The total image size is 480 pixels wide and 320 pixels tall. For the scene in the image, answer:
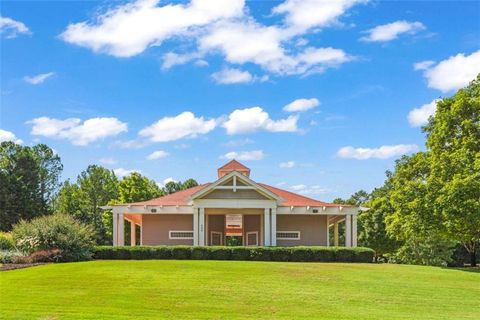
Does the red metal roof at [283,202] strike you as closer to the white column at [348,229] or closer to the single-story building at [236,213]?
the single-story building at [236,213]

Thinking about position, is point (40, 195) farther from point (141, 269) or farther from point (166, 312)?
point (166, 312)

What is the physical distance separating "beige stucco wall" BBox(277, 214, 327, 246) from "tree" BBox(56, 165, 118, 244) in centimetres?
3363

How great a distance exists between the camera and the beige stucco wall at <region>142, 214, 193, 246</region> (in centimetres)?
3562

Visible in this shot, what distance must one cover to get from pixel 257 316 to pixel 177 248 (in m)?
15.9

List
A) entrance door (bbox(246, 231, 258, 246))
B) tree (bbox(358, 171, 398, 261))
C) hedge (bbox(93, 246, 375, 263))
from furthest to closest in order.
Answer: tree (bbox(358, 171, 398, 261)) → entrance door (bbox(246, 231, 258, 246)) → hedge (bbox(93, 246, 375, 263))

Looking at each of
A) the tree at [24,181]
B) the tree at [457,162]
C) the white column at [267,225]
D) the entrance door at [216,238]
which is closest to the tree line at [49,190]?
the tree at [24,181]

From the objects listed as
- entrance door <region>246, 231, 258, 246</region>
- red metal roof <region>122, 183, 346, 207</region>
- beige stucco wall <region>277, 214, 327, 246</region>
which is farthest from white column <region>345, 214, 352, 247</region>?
entrance door <region>246, 231, 258, 246</region>

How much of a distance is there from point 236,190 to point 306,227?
6009mm

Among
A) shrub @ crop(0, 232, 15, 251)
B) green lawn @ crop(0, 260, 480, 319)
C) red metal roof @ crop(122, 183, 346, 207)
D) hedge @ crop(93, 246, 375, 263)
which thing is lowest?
green lawn @ crop(0, 260, 480, 319)

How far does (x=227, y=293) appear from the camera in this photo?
16062mm

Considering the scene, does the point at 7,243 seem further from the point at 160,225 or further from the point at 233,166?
the point at 233,166

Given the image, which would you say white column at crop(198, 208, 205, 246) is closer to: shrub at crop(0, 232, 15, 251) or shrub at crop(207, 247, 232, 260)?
shrub at crop(207, 247, 232, 260)

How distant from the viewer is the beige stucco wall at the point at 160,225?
35625mm

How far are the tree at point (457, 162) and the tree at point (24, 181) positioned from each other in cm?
4738
